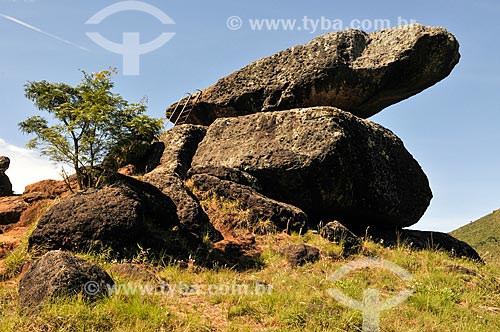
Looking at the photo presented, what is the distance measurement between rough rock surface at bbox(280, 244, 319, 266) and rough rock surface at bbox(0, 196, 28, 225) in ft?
31.3

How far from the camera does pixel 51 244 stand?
11.9 meters

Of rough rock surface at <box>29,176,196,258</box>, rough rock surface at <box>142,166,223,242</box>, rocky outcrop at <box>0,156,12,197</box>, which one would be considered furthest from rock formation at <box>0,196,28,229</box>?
rough rock surface at <box>142,166,223,242</box>

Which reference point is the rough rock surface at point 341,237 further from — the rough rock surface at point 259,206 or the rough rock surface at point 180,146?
the rough rock surface at point 180,146

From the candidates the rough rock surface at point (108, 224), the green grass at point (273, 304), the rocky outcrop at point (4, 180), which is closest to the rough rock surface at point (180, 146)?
the rough rock surface at point (108, 224)

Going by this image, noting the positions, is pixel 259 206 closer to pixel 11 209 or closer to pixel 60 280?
pixel 60 280

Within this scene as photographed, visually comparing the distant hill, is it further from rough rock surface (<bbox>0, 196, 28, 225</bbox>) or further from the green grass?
rough rock surface (<bbox>0, 196, 28, 225</bbox>)

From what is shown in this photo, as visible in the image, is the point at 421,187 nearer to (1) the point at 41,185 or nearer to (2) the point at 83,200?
(2) the point at 83,200

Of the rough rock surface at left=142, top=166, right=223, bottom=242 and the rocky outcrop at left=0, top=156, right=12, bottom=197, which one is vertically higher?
the rocky outcrop at left=0, top=156, right=12, bottom=197

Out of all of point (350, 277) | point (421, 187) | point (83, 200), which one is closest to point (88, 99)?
point (83, 200)

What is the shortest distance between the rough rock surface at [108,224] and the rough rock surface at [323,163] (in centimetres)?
465

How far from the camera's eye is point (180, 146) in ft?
62.8

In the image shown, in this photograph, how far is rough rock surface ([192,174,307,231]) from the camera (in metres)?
15.3

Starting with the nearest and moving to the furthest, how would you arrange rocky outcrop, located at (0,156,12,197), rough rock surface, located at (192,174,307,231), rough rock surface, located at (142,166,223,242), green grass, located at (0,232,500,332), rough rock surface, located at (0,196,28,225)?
green grass, located at (0,232,500,332) < rough rock surface, located at (142,166,223,242) < rough rock surface, located at (192,174,307,231) < rough rock surface, located at (0,196,28,225) < rocky outcrop, located at (0,156,12,197)

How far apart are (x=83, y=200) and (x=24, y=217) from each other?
483 centimetres
